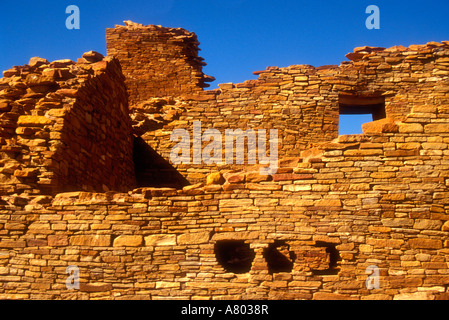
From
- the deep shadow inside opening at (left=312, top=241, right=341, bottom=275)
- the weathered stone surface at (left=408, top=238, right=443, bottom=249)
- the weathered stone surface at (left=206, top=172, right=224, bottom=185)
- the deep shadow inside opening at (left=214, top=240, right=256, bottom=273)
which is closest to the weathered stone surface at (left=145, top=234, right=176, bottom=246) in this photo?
the deep shadow inside opening at (left=214, top=240, right=256, bottom=273)

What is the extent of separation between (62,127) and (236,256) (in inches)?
130

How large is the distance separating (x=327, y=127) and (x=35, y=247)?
21.8 feet

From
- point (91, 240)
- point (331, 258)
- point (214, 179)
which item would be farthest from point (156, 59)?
point (331, 258)

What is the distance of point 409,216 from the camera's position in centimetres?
668

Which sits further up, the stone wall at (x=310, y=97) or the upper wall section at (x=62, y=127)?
the stone wall at (x=310, y=97)

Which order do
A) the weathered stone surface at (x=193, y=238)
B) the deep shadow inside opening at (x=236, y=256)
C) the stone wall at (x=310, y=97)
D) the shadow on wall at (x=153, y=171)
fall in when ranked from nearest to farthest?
the weathered stone surface at (x=193, y=238)
the deep shadow inside opening at (x=236, y=256)
the shadow on wall at (x=153, y=171)
the stone wall at (x=310, y=97)

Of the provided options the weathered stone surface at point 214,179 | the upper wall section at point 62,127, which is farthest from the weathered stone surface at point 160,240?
the upper wall section at point 62,127

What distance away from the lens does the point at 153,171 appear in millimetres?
10711

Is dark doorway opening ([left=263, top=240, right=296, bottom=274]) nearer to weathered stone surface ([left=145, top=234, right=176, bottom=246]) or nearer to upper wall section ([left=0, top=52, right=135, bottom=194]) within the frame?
weathered stone surface ([left=145, top=234, right=176, bottom=246])

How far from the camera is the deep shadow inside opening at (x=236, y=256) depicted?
7.12m

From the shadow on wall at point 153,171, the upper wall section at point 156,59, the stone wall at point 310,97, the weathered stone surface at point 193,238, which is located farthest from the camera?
the upper wall section at point 156,59

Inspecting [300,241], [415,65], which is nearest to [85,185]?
[300,241]

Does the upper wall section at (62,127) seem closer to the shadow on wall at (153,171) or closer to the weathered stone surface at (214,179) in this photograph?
the shadow on wall at (153,171)

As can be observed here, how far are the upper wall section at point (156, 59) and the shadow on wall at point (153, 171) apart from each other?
91.8 inches
